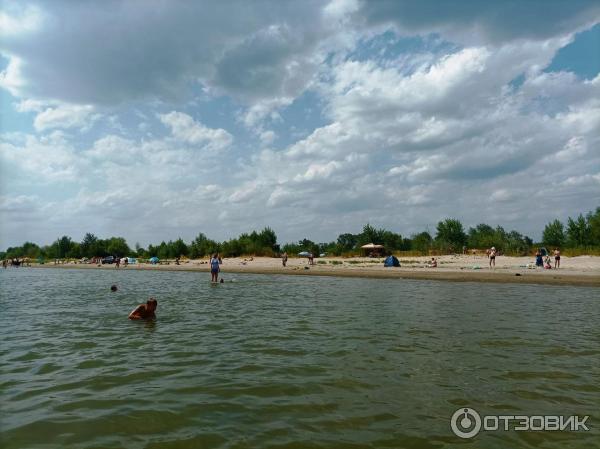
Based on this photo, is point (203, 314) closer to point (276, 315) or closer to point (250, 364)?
point (276, 315)

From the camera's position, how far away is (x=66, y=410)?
6.52m

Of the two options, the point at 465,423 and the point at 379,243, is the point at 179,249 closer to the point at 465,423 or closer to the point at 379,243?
the point at 379,243

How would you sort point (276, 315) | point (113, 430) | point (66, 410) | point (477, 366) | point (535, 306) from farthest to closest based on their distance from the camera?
point (535, 306), point (276, 315), point (477, 366), point (66, 410), point (113, 430)

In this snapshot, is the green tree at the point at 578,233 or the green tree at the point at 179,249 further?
the green tree at the point at 179,249

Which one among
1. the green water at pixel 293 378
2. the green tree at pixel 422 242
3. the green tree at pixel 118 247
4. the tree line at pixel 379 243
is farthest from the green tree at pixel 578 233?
the green tree at pixel 118 247

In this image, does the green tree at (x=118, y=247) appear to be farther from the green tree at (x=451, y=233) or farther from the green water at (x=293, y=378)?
the green water at (x=293, y=378)

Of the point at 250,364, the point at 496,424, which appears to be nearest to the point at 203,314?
the point at 250,364

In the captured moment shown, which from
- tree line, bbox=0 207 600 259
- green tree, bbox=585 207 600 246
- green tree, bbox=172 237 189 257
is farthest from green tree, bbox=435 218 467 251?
green tree, bbox=172 237 189 257

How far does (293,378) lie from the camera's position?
8.09m

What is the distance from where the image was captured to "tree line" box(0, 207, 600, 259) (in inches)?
2620

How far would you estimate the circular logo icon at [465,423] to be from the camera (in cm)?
566

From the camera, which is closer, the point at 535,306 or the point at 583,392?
the point at 583,392


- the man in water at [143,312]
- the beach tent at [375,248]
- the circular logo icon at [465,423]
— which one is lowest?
the circular logo icon at [465,423]

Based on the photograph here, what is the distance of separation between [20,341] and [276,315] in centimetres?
868
